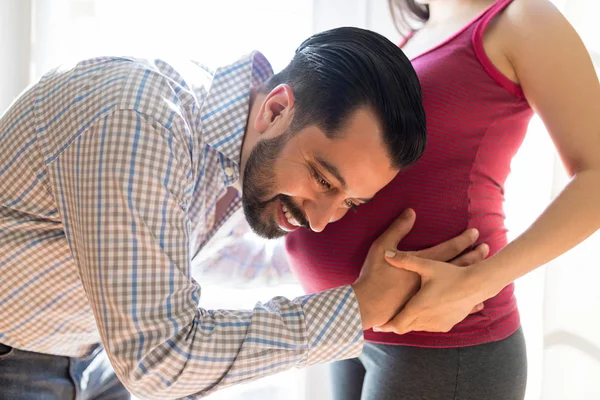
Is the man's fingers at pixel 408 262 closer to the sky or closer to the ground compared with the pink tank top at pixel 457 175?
closer to the ground

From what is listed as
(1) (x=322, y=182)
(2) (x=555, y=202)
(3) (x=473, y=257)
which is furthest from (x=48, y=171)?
(2) (x=555, y=202)

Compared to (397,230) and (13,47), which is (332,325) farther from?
(13,47)

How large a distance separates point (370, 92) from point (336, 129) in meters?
0.08

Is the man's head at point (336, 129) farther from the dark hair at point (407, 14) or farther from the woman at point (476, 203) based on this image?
the dark hair at point (407, 14)

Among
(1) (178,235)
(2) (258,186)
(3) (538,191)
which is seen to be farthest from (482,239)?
(3) (538,191)

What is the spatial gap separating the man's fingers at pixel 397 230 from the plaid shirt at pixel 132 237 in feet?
0.32

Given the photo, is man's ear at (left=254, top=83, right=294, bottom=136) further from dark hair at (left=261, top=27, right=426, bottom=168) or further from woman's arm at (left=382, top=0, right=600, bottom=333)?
woman's arm at (left=382, top=0, right=600, bottom=333)

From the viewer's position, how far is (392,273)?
1.09 m

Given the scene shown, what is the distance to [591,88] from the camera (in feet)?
3.49

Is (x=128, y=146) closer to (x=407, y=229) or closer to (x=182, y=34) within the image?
(x=407, y=229)

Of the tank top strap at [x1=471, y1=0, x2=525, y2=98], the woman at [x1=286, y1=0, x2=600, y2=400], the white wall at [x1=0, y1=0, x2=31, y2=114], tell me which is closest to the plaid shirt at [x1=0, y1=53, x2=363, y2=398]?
the woman at [x1=286, y1=0, x2=600, y2=400]

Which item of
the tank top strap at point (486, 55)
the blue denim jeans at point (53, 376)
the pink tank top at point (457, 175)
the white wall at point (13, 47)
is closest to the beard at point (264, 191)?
the pink tank top at point (457, 175)

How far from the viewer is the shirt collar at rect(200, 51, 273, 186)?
119 centimetres

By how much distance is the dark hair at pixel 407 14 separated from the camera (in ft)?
4.73
